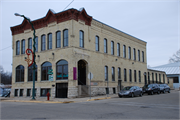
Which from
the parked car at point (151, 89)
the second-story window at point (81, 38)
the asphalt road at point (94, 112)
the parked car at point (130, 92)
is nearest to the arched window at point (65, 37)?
the second-story window at point (81, 38)

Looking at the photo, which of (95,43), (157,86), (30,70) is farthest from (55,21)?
(157,86)

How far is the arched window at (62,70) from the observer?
85.6ft

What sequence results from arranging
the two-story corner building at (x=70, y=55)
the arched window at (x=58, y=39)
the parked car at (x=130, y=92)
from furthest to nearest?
the arched window at (x=58, y=39), the two-story corner building at (x=70, y=55), the parked car at (x=130, y=92)

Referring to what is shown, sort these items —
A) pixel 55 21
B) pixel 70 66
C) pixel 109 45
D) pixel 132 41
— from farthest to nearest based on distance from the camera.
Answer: pixel 132 41
pixel 109 45
pixel 55 21
pixel 70 66

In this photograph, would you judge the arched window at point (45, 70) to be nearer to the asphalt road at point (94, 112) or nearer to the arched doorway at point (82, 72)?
the arched doorway at point (82, 72)

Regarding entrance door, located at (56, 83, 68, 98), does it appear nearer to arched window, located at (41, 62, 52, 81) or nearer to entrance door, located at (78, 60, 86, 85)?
arched window, located at (41, 62, 52, 81)

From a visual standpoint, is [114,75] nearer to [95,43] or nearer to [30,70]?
[95,43]

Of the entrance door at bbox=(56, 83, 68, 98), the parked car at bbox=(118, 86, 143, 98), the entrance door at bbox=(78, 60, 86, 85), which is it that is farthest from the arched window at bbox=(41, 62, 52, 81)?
the parked car at bbox=(118, 86, 143, 98)

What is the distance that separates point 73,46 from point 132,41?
1897 cm

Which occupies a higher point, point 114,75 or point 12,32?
point 12,32

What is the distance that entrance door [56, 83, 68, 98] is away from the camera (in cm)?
2569

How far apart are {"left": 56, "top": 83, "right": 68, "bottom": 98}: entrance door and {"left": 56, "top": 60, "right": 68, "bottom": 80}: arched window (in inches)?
37.1

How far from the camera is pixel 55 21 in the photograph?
2778cm

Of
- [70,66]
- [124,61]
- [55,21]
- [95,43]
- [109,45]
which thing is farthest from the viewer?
[124,61]
